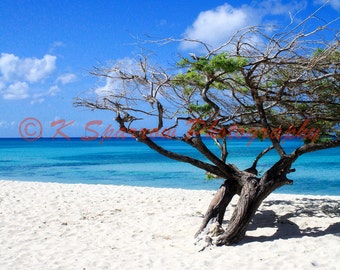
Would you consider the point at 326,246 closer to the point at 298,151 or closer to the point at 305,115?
the point at 298,151

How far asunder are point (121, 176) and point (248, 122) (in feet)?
46.1

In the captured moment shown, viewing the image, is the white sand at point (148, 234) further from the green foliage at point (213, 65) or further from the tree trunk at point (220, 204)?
the green foliage at point (213, 65)

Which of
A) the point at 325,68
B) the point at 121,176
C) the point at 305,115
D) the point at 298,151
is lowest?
the point at 121,176

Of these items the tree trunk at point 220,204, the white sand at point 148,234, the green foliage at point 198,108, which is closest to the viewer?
the white sand at point 148,234

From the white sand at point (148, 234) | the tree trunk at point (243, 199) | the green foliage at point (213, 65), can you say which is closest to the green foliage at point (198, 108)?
the green foliage at point (213, 65)

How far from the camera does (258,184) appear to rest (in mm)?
6156

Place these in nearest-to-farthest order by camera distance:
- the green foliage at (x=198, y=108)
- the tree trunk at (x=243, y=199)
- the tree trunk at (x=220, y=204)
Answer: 1. the tree trunk at (x=243, y=199)
2. the tree trunk at (x=220, y=204)
3. the green foliage at (x=198, y=108)

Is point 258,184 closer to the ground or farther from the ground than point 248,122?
closer to the ground

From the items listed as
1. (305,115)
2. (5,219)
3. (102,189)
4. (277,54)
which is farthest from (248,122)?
(102,189)

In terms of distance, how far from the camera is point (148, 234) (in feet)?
21.8

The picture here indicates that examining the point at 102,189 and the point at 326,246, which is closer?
the point at 326,246

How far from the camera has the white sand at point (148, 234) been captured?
4969 millimetres

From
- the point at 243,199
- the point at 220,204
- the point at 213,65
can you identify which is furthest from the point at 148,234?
the point at 213,65

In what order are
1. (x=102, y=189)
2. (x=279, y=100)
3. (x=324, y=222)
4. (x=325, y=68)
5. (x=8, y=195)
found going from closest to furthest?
(x=325, y=68)
(x=279, y=100)
(x=324, y=222)
(x=8, y=195)
(x=102, y=189)
